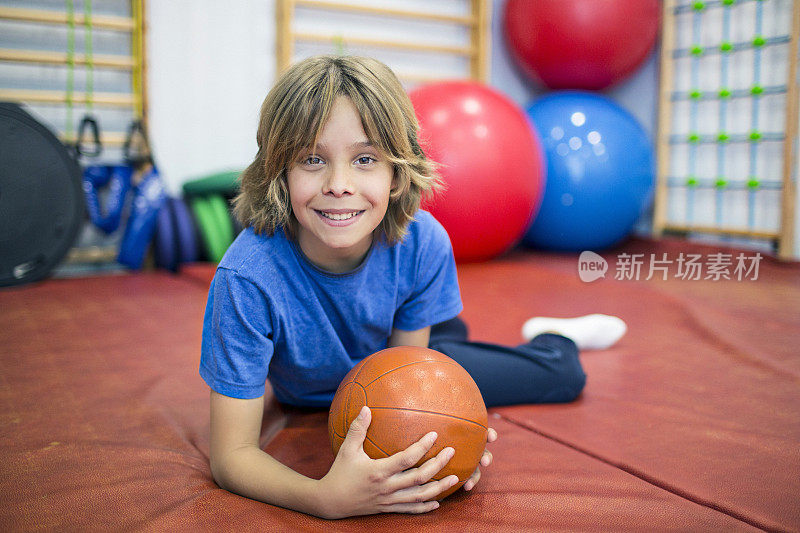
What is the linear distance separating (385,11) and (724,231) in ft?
7.65

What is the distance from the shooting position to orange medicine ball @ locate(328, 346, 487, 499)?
0.94m

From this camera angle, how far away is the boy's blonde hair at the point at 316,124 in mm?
1013

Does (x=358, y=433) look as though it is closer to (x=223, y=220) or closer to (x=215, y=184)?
(x=223, y=220)

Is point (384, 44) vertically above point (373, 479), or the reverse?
point (384, 44)

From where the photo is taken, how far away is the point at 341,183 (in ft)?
3.32

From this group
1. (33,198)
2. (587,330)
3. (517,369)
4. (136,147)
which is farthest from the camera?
(136,147)

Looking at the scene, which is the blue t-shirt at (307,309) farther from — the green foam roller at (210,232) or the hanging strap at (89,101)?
the hanging strap at (89,101)

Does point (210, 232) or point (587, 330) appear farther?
point (210, 232)

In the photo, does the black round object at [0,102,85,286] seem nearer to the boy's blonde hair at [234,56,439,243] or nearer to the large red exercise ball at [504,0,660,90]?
the boy's blonde hair at [234,56,439,243]

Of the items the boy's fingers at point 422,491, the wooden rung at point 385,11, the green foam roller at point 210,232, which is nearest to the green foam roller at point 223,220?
the green foam roller at point 210,232

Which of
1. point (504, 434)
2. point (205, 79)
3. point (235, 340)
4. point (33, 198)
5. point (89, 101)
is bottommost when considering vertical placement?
point (504, 434)

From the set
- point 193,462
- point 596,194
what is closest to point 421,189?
point 193,462

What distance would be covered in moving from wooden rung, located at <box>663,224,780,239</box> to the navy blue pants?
2549 millimetres

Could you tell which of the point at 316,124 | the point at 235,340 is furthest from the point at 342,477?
the point at 316,124
